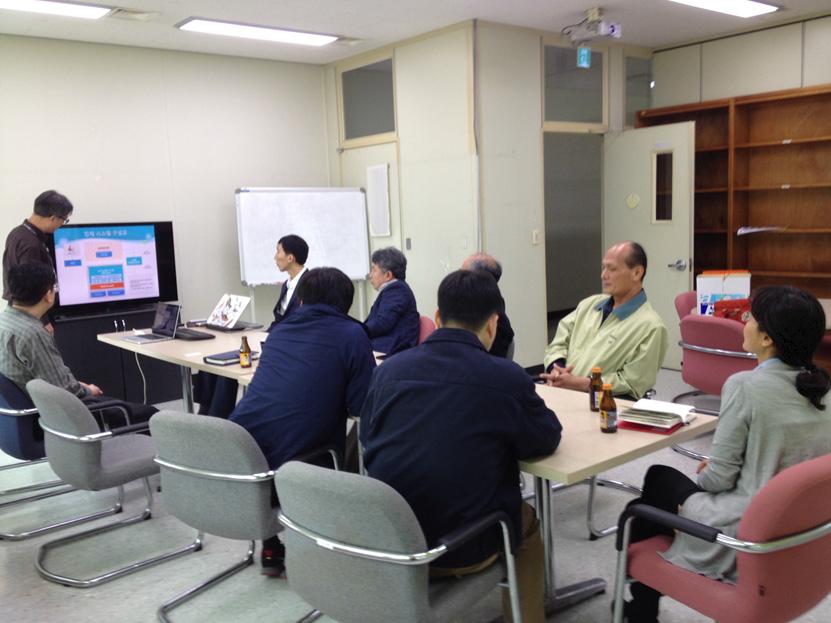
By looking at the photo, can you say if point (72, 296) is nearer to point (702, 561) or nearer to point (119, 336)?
point (119, 336)

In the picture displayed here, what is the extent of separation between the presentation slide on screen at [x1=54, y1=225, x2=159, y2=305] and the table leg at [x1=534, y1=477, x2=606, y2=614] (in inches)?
169

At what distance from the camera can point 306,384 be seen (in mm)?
2615

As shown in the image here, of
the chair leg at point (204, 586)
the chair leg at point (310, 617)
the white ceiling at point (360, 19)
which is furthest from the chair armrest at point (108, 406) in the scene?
the white ceiling at point (360, 19)

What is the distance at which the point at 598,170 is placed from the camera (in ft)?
32.3

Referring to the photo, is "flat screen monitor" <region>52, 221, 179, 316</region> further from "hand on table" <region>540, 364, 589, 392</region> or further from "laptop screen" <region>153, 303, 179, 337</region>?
"hand on table" <region>540, 364, 589, 392</region>

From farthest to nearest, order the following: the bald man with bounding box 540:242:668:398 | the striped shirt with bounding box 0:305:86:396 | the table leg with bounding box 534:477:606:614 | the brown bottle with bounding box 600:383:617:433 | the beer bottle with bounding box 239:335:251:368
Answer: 1. the beer bottle with bounding box 239:335:251:368
2. the striped shirt with bounding box 0:305:86:396
3. the bald man with bounding box 540:242:668:398
4. the table leg with bounding box 534:477:606:614
5. the brown bottle with bounding box 600:383:617:433

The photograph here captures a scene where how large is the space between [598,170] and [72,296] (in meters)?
6.75

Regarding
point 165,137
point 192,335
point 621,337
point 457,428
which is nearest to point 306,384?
point 457,428

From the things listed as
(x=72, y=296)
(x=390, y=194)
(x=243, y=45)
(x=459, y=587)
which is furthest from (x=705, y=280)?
(x=72, y=296)

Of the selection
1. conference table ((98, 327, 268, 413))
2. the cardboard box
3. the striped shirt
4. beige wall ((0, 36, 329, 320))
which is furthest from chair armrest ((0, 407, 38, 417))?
the cardboard box

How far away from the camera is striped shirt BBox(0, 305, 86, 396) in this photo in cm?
327

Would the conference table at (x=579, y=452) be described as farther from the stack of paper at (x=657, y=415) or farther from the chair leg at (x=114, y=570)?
the chair leg at (x=114, y=570)

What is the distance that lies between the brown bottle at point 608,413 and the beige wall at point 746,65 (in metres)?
4.98

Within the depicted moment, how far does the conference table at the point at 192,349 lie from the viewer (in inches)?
145
